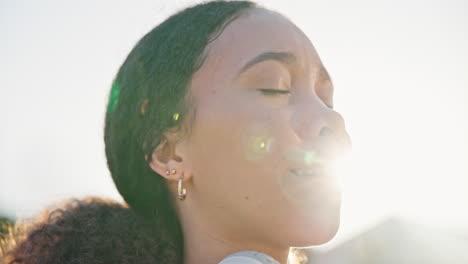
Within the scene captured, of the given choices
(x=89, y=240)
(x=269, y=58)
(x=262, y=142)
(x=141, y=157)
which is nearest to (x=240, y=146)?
(x=262, y=142)

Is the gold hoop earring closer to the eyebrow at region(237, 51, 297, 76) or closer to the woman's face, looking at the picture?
the woman's face

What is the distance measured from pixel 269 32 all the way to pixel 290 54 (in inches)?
6.0

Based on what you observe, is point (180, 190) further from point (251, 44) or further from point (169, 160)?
point (251, 44)

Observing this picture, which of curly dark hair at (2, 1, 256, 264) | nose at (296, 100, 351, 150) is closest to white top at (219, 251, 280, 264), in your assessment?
nose at (296, 100, 351, 150)

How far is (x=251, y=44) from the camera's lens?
2.18 metres

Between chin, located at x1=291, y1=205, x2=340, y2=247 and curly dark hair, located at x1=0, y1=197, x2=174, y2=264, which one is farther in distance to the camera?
curly dark hair, located at x1=0, y1=197, x2=174, y2=264

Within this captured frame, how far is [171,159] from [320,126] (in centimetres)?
69

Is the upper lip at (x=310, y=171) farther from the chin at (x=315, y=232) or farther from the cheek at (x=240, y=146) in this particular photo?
the chin at (x=315, y=232)

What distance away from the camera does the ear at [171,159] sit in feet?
7.22

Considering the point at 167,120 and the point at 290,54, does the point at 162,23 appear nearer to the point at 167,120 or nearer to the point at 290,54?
the point at 167,120

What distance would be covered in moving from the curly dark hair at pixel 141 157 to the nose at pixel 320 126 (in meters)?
0.49

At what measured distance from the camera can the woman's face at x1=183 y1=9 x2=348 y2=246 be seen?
199 cm

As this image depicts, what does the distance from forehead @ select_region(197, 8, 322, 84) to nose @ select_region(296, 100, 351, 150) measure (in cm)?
22

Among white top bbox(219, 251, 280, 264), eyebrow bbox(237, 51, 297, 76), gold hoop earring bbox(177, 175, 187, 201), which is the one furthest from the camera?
gold hoop earring bbox(177, 175, 187, 201)
